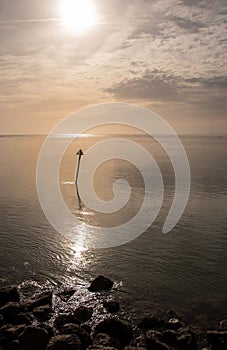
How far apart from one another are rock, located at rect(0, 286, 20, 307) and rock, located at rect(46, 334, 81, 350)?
12.5 ft

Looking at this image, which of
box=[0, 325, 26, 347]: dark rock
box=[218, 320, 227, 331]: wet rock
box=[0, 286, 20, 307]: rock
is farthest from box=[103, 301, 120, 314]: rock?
box=[218, 320, 227, 331]: wet rock

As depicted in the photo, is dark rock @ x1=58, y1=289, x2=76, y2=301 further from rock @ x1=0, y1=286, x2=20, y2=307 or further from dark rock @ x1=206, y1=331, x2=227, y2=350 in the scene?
dark rock @ x1=206, y1=331, x2=227, y2=350

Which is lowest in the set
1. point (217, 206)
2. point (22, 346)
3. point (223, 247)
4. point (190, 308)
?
point (22, 346)

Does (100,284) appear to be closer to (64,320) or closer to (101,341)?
(64,320)

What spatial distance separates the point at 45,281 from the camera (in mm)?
17125

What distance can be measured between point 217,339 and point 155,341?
7.31ft

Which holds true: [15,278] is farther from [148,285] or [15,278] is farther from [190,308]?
[190,308]

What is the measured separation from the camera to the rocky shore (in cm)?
1162

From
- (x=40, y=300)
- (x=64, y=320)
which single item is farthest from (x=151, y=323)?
(x=40, y=300)

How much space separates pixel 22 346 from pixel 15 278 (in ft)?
20.3

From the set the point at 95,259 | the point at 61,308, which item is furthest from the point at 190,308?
the point at 95,259

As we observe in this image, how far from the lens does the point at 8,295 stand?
14711 millimetres

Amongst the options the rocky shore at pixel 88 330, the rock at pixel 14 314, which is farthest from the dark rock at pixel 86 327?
the rock at pixel 14 314

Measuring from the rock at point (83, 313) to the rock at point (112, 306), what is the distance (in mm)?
817
